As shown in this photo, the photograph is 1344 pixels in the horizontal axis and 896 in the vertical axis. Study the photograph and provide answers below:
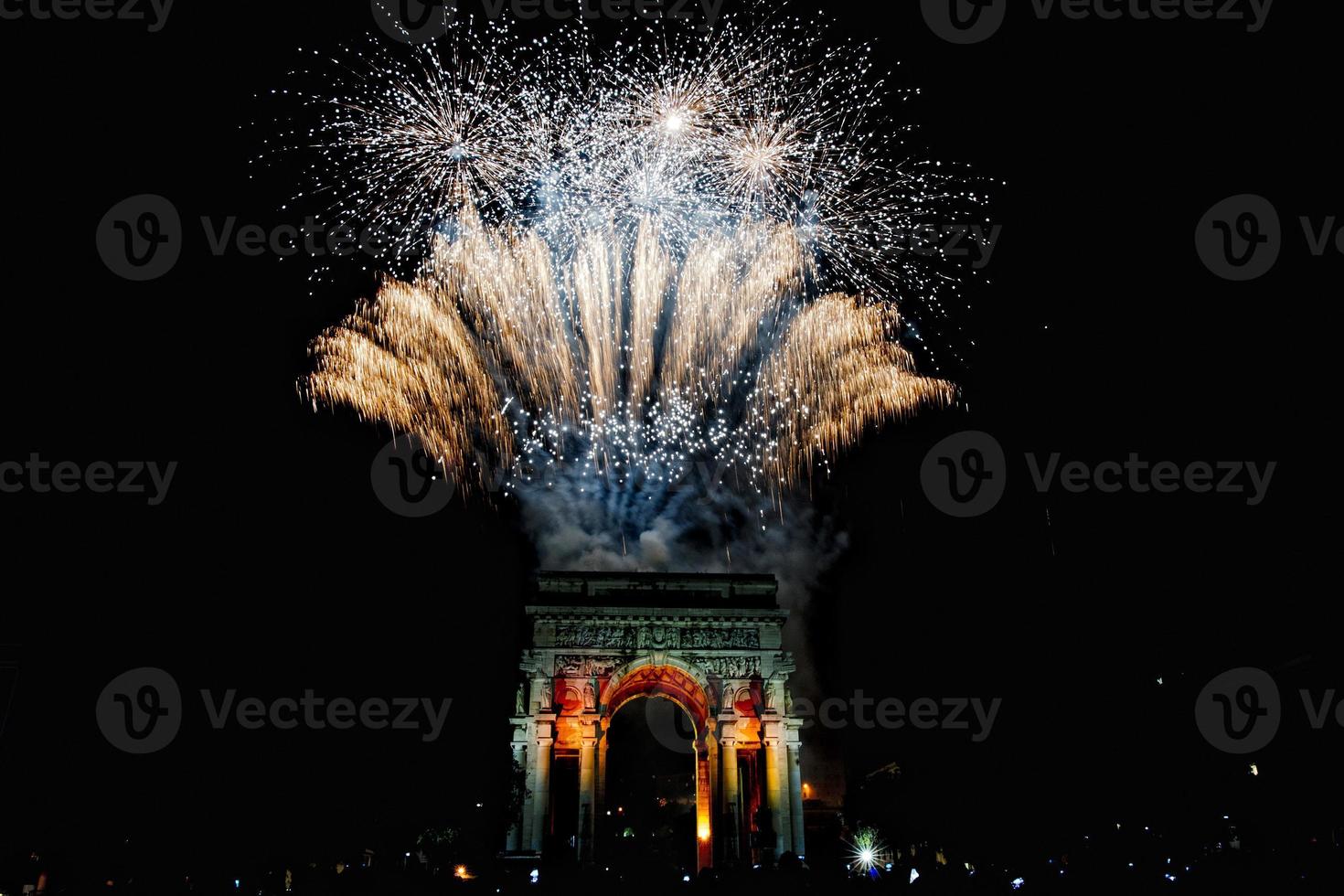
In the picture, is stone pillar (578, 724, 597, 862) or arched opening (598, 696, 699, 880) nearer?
stone pillar (578, 724, 597, 862)

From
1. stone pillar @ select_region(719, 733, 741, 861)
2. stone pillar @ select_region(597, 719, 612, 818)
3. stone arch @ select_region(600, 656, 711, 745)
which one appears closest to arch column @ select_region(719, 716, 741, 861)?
stone pillar @ select_region(719, 733, 741, 861)

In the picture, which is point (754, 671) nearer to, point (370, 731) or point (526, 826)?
point (526, 826)

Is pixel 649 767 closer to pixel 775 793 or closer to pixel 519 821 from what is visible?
pixel 775 793

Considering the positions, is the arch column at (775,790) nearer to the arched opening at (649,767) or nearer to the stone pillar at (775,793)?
the stone pillar at (775,793)

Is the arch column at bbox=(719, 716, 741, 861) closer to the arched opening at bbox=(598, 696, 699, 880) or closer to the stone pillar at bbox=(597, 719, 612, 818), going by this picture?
the stone pillar at bbox=(597, 719, 612, 818)

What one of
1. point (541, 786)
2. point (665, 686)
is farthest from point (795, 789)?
point (541, 786)

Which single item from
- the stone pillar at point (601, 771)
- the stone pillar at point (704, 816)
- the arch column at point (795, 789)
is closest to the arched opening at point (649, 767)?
the stone pillar at point (704, 816)
